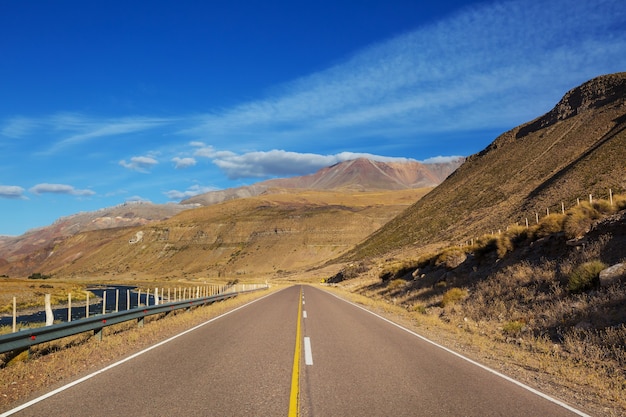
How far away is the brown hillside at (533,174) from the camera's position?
4531cm

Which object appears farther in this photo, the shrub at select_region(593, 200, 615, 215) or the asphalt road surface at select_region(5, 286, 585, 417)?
the shrub at select_region(593, 200, 615, 215)

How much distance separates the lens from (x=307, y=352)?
9.54m

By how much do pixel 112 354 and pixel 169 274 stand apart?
118m

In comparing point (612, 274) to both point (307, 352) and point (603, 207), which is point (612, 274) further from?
point (307, 352)

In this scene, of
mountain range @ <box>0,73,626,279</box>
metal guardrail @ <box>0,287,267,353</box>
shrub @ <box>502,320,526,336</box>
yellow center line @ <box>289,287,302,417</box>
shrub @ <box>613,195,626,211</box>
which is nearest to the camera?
yellow center line @ <box>289,287,302,417</box>

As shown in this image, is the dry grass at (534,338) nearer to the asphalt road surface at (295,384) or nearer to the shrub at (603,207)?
the asphalt road surface at (295,384)

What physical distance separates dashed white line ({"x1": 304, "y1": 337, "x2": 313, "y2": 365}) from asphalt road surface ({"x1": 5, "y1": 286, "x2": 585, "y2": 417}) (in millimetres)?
21

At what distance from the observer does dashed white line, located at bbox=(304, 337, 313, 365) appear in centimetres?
857

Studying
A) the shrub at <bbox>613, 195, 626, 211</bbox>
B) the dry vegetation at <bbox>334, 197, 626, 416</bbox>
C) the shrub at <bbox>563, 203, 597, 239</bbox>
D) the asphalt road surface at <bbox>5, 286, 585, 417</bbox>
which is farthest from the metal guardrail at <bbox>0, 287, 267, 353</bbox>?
the shrub at <bbox>613, 195, 626, 211</bbox>

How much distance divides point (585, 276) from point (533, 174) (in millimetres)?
53175

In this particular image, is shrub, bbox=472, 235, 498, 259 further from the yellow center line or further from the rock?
the yellow center line

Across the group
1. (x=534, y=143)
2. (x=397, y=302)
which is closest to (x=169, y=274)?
(x=534, y=143)

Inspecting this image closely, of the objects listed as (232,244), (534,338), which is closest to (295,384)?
(534,338)

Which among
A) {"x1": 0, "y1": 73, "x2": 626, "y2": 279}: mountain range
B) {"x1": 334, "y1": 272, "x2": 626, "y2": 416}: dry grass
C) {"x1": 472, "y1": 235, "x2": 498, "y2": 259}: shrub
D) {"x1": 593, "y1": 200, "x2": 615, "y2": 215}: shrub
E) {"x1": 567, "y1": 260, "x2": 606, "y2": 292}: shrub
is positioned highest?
{"x1": 0, "y1": 73, "x2": 626, "y2": 279}: mountain range
